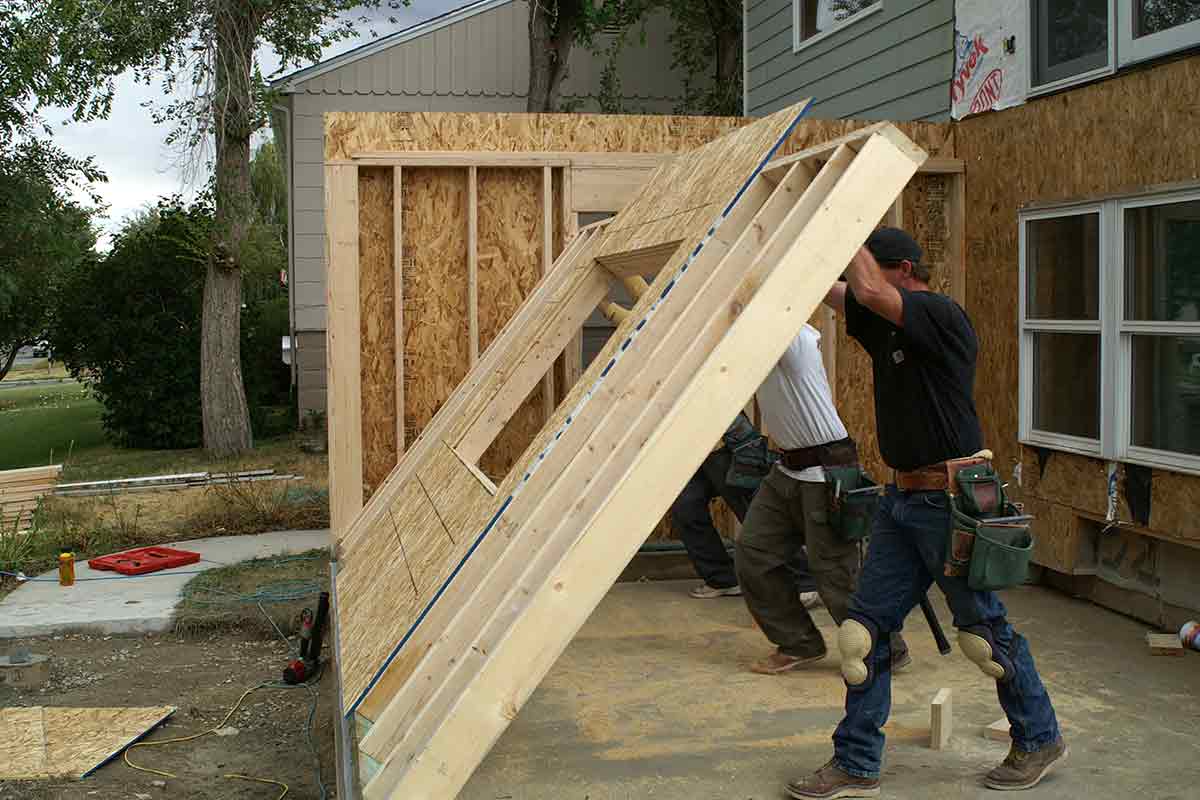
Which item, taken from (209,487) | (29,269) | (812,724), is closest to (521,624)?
(812,724)

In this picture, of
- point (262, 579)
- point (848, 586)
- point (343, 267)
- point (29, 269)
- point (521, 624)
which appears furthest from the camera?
point (29, 269)

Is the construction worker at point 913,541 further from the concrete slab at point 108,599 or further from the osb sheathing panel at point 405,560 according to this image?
the concrete slab at point 108,599

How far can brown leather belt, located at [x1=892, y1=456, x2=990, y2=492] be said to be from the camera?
4.33 meters

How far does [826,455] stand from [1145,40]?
3.10m

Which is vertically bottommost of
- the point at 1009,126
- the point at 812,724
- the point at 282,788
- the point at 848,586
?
the point at 282,788

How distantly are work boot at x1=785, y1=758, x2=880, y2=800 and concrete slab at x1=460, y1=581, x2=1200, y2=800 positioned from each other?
4.6 inches

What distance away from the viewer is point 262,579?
9102 mm

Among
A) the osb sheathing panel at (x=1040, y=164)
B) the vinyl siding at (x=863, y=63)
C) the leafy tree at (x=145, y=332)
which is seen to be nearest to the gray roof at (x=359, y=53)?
the leafy tree at (x=145, y=332)

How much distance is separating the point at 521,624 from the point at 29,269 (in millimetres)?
16417

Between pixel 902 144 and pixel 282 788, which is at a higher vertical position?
pixel 902 144

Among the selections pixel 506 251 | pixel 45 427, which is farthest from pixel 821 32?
pixel 45 427

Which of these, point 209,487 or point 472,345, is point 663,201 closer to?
point 472,345

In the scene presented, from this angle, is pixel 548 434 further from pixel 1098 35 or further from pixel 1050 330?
pixel 1098 35

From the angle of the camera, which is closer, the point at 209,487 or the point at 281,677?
the point at 281,677
